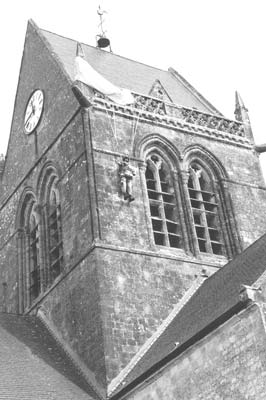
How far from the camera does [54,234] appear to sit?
71.3 feet

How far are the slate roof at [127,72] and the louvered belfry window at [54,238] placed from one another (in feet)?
12.5

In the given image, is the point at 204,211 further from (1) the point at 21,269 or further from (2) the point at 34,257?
(1) the point at 21,269

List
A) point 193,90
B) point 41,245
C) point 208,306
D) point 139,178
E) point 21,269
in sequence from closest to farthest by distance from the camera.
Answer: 1. point 208,306
2. point 139,178
3. point 41,245
4. point 21,269
5. point 193,90

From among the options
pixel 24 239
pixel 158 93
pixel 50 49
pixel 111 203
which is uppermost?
pixel 50 49

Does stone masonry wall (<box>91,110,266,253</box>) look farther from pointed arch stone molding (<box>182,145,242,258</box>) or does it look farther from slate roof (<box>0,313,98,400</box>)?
slate roof (<box>0,313,98,400</box>)

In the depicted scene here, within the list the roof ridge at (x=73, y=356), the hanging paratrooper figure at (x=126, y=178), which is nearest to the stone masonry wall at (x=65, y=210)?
the hanging paratrooper figure at (x=126, y=178)

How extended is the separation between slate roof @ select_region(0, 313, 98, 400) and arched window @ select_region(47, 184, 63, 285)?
153cm

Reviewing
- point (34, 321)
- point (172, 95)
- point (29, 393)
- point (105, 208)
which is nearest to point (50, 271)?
point (34, 321)

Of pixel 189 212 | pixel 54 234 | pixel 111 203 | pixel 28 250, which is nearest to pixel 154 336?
pixel 111 203

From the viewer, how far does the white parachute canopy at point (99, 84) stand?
21.3 m

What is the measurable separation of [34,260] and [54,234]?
3.97 feet

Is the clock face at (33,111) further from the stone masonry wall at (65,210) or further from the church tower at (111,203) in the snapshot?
the stone masonry wall at (65,210)

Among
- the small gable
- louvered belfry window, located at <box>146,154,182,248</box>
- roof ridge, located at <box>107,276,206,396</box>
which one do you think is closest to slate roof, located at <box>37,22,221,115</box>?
the small gable

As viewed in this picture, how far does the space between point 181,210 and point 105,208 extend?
2.58m
